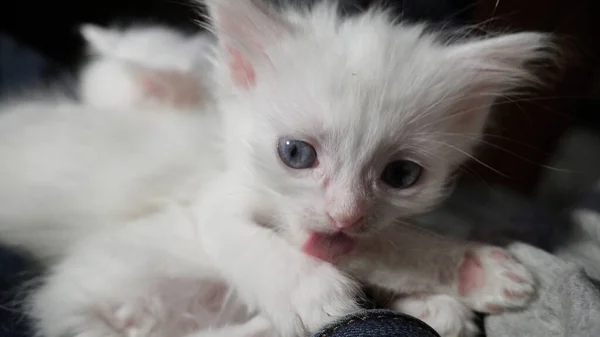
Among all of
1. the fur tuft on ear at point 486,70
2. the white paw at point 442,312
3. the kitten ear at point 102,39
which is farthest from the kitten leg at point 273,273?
the kitten ear at point 102,39

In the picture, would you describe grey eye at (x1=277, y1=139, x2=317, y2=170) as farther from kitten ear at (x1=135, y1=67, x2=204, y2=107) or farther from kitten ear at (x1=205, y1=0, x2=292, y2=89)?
kitten ear at (x1=135, y1=67, x2=204, y2=107)

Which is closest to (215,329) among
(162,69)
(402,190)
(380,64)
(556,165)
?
(402,190)

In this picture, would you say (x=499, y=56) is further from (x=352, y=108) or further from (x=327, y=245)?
(x=327, y=245)

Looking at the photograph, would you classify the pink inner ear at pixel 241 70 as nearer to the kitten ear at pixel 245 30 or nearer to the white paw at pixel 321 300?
the kitten ear at pixel 245 30

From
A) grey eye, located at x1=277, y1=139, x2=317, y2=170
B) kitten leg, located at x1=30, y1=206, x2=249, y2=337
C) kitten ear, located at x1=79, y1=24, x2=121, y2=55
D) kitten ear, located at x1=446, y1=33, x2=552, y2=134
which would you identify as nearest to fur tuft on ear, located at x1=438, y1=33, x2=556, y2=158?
kitten ear, located at x1=446, y1=33, x2=552, y2=134

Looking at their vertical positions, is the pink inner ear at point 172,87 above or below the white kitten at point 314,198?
above

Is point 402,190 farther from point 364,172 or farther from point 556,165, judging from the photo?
point 556,165
